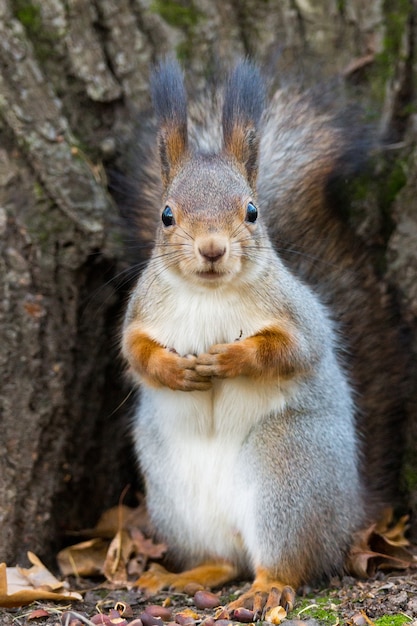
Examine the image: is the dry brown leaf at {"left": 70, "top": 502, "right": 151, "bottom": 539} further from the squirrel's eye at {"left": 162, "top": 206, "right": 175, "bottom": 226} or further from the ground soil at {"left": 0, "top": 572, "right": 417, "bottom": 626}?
the squirrel's eye at {"left": 162, "top": 206, "right": 175, "bottom": 226}

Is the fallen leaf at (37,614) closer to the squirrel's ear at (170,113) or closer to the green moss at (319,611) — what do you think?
the green moss at (319,611)

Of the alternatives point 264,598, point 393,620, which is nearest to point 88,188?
point 264,598

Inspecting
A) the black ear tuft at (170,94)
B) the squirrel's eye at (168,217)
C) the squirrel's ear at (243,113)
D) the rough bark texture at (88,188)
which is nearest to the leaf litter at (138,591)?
the rough bark texture at (88,188)

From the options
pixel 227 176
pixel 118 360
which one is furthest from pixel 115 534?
pixel 227 176

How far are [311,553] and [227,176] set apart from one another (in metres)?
1.02

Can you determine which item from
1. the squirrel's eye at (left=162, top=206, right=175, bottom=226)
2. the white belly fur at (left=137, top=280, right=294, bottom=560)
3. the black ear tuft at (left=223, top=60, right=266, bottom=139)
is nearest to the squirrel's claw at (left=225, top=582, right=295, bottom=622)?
the white belly fur at (left=137, top=280, right=294, bottom=560)

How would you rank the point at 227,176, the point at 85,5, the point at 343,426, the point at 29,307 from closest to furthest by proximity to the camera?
the point at 227,176
the point at 343,426
the point at 29,307
the point at 85,5

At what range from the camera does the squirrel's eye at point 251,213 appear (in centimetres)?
228

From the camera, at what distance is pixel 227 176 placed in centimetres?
233

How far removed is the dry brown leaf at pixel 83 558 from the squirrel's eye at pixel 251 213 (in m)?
1.19

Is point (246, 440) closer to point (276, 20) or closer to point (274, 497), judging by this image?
point (274, 497)

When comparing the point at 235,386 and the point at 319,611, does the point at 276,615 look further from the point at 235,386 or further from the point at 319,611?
the point at 235,386

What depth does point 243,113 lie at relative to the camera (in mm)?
2393

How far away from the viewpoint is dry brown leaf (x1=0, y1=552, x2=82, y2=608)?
2.27 m
